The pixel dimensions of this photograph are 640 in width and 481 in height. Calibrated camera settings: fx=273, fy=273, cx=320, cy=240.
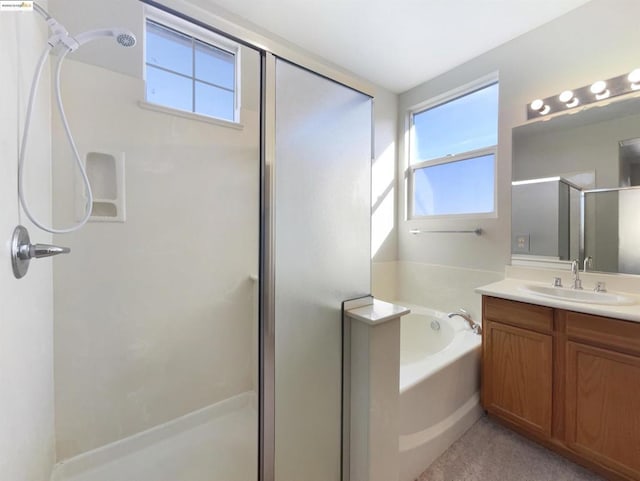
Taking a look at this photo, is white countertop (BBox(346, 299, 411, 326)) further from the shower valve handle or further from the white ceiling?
the white ceiling

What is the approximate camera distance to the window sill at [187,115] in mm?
1519

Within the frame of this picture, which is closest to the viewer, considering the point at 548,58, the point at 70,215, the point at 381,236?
the point at 70,215

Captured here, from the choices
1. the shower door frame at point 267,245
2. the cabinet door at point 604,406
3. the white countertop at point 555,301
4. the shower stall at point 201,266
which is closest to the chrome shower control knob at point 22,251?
the shower stall at point 201,266

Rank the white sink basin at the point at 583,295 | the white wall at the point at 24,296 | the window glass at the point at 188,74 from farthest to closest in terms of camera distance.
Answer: the window glass at the point at 188,74, the white sink basin at the point at 583,295, the white wall at the point at 24,296

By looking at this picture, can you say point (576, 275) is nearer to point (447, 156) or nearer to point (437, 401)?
point (437, 401)

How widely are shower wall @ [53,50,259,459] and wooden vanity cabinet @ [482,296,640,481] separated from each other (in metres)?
Result: 1.54

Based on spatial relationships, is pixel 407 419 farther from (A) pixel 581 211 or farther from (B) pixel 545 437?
(A) pixel 581 211

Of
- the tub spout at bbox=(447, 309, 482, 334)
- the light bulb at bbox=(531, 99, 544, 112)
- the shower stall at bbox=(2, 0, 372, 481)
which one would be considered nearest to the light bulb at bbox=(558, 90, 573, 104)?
the light bulb at bbox=(531, 99, 544, 112)

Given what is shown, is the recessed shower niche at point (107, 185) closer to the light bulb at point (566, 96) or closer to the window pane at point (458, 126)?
the window pane at point (458, 126)

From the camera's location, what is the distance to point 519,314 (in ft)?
5.39

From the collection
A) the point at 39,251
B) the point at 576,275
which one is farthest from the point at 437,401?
the point at 39,251

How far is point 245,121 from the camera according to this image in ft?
5.26

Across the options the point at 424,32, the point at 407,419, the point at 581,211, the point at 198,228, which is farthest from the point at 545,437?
the point at 424,32

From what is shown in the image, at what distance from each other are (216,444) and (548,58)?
3.30 meters
